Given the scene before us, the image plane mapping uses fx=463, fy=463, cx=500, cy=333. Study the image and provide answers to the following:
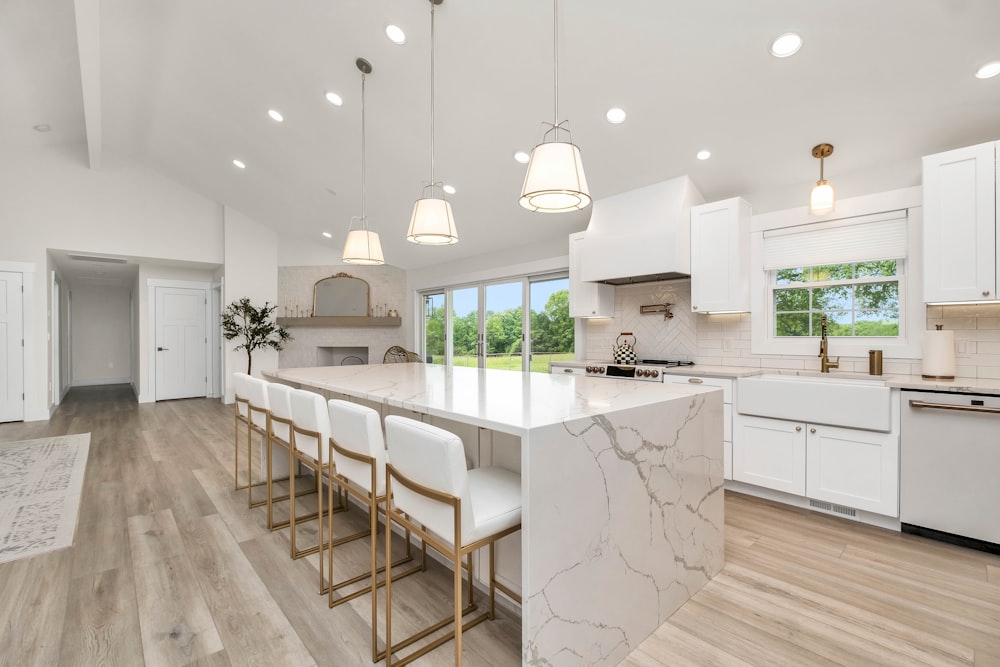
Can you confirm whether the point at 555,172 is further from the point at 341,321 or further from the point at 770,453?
the point at 341,321

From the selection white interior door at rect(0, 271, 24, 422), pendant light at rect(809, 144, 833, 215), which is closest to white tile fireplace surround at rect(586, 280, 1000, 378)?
pendant light at rect(809, 144, 833, 215)

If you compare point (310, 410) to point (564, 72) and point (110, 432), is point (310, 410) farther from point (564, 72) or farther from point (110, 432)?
point (110, 432)

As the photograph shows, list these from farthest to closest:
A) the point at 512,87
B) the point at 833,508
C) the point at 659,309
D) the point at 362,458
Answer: the point at 659,309 → the point at 512,87 → the point at 833,508 → the point at 362,458

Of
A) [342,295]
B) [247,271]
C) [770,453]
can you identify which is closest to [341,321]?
[342,295]

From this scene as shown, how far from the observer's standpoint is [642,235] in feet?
12.4

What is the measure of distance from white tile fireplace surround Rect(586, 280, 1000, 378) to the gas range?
0.17 metres

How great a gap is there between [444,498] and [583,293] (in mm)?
3369

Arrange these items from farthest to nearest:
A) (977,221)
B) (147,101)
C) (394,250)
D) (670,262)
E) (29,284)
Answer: (394,250)
(29,284)
(147,101)
(670,262)
(977,221)

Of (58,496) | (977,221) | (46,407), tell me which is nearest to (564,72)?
(977,221)

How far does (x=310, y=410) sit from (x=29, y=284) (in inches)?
236

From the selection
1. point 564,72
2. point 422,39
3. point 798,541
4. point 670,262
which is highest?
point 422,39

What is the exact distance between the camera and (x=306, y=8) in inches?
124

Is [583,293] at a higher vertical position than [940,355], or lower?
higher

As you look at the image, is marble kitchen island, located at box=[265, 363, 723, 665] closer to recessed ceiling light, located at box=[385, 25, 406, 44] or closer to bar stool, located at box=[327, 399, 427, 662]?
bar stool, located at box=[327, 399, 427, 662]
